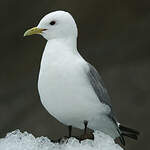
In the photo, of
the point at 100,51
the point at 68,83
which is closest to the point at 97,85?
the point at 68,83

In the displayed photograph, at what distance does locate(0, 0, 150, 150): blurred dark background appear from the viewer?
2.61 metres

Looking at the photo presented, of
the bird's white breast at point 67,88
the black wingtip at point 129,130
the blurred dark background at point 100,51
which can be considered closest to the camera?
the bird's white breast at point 67,88

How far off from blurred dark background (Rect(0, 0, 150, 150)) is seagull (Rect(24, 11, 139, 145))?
1.37 meters

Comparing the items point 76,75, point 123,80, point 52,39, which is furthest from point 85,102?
point 123,80

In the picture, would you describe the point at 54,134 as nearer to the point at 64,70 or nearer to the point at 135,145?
the point at 135,145

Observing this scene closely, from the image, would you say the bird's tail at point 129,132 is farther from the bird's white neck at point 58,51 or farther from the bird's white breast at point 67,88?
the bird's white neck at point 58,51

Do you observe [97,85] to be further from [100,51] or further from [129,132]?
[100,51]

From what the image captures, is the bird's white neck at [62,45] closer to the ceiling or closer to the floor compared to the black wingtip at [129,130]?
closer to the ceiling

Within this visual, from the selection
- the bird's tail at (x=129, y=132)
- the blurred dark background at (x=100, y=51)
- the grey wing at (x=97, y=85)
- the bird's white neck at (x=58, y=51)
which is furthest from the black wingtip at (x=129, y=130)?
the blurred dark background at (x=100, y=51)

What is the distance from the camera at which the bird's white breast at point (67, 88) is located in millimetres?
1167

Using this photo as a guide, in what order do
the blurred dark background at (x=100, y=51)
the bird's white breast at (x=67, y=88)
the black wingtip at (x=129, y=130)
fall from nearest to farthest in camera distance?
the bird's white breast at (x=67, y=88) → the black wingtip at (x=129, y=130) → the blurred dark background at (x=100, y=51)

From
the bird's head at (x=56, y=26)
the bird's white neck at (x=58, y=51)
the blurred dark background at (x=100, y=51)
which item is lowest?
the blurred dark background at (x=100, y=51)

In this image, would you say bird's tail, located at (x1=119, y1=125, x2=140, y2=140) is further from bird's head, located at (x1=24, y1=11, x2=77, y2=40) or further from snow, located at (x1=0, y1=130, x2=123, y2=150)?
bird's head, located at (x1=24, y1=11, x2=77, y2=40)

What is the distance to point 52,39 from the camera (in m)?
1.25
